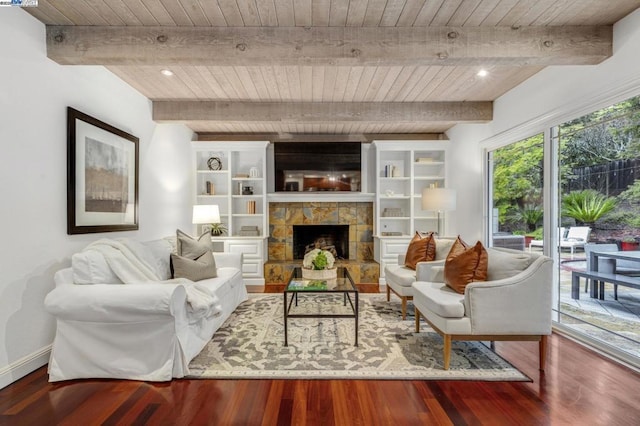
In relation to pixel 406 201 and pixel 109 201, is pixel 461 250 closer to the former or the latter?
pixel 406 201

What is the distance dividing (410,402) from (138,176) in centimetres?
356

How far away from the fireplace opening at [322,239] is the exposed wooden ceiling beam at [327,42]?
3741mm

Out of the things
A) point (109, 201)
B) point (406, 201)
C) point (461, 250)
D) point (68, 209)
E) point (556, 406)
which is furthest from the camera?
point (406, 201)

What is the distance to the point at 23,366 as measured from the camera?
230 centimetres

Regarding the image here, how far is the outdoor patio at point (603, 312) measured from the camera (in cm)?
254

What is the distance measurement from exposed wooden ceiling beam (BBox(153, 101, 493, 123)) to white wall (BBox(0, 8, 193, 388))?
3.76ft

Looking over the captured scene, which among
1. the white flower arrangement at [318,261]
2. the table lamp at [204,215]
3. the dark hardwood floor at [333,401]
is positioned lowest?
the dark hardwood floor at [333,401]

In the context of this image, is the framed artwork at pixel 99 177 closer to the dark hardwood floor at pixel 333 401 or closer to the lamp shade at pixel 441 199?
the dark hardwood floor at pixel 333 401

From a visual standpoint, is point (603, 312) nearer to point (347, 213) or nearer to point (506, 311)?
point (506, 311)

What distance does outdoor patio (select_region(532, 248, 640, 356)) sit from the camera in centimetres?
254

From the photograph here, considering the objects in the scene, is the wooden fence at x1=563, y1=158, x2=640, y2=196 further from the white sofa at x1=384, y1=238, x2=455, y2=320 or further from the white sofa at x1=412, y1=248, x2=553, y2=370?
the white sofa at x1=384, y1=238, x2=455, y2=320

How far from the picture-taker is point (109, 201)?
3238mm

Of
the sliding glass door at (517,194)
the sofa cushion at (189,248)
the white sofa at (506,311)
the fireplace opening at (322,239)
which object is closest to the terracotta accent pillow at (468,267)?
the white sofa at (506,311)

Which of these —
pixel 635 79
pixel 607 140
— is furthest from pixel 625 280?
pixel 635 79
